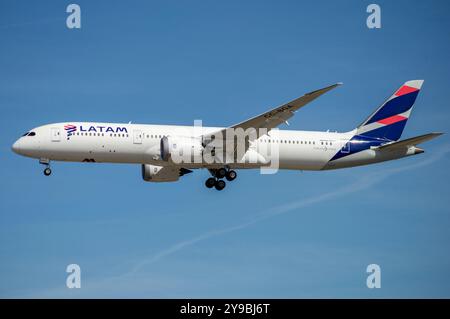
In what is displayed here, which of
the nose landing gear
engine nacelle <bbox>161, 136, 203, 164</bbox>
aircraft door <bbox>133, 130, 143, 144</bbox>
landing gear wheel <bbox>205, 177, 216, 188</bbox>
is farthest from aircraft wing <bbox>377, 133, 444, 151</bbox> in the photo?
the nose landing gear

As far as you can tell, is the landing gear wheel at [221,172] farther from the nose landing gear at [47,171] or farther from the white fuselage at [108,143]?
the nose landing gear at [47,171]

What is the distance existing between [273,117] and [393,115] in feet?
40.0

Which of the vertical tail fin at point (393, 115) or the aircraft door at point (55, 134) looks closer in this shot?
the aircraft door at point (55, 134)

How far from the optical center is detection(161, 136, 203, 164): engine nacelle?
172 ft

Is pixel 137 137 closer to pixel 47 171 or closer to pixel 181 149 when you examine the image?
pixel 181 149

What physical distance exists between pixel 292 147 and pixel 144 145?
32.3ft

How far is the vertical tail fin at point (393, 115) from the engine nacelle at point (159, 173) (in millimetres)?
13025

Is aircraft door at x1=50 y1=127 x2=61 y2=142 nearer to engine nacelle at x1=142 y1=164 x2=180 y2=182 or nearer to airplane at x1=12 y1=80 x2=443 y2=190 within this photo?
airplane at x1=12 y1=80 x2=443 y2=190

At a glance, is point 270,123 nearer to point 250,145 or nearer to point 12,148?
point 250,145

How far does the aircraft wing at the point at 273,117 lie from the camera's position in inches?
1959

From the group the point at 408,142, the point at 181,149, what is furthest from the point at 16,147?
the point at 408,142

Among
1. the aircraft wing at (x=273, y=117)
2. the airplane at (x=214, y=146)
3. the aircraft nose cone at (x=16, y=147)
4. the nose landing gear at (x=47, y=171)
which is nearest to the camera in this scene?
the aircraft wing at (x=273, y=117)

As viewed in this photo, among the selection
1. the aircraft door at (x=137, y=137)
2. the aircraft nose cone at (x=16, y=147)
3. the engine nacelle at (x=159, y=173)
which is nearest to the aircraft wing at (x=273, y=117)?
the aircraft door at (x=137, y=137)
